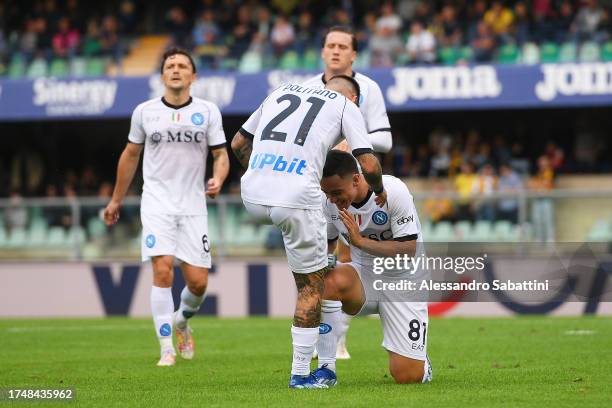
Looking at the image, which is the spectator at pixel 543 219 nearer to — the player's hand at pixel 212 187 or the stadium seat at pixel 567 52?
the stadium seat at pixel 567 52

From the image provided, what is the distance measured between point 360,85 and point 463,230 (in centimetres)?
768

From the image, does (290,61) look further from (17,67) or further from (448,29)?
(17,67)

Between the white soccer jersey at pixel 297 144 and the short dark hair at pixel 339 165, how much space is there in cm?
5

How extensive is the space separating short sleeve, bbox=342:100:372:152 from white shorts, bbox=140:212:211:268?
9.69ft

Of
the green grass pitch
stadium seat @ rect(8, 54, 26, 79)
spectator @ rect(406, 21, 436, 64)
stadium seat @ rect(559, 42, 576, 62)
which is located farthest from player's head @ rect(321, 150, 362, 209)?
stadium seat @ rect(8, 54, 26, 79)

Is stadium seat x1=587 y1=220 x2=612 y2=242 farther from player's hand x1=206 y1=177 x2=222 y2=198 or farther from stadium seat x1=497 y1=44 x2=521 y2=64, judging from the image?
player's hand x1=206 y1=177 x2=222 y2=198

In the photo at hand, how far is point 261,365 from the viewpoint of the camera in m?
9.91

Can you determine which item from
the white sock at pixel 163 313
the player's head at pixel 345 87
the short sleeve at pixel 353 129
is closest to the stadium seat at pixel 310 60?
the white sock at pixel 163 313

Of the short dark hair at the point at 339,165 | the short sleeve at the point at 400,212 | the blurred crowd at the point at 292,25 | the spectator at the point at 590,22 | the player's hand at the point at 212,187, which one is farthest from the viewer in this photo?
the blurred crowd at the point at 292,25

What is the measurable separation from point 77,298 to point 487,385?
1103 centimetres

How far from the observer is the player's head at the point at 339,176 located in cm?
777

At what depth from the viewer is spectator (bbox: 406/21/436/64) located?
74.8ft

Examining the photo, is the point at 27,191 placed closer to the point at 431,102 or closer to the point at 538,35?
the point at 431,102

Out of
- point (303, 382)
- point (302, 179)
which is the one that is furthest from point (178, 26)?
point (303, 382)
